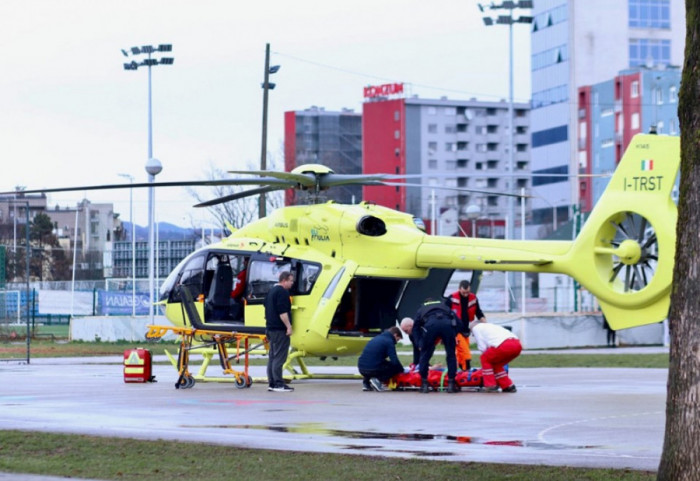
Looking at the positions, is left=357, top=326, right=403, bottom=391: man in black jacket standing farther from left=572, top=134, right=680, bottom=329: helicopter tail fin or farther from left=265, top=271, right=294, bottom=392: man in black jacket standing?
left=572, top=134, right=680, bottom=329: helicopter tail fin

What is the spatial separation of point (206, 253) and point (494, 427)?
11419 mm

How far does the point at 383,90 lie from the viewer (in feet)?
563

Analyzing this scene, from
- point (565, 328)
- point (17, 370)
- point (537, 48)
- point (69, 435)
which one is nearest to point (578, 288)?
point (565, 328)

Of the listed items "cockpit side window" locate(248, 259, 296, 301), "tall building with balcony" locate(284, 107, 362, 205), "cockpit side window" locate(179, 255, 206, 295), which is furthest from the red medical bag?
"tall building with balcony" locate(284, 107, 362, 205)

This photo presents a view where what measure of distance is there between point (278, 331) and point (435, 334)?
2719mm

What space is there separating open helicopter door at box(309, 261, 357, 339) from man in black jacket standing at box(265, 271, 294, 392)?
5.31 feet

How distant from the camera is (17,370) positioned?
30.7 m

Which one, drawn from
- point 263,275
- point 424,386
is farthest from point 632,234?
point 263,275

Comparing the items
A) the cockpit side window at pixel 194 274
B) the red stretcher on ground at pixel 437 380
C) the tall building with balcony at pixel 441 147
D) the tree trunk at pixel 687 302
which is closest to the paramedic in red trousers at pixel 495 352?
the red stretcher on ground at pixel 437 380

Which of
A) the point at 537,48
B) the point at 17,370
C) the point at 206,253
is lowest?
the point at 17,370

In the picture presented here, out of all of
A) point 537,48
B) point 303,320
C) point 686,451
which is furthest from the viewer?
point 537,48

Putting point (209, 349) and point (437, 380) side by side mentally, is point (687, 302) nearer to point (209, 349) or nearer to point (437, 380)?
point (437, 380)

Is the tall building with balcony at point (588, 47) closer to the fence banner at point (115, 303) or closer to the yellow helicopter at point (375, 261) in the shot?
the fence banner at point (115, 303)

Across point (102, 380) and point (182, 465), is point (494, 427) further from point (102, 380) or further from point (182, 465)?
point (102, 380)
